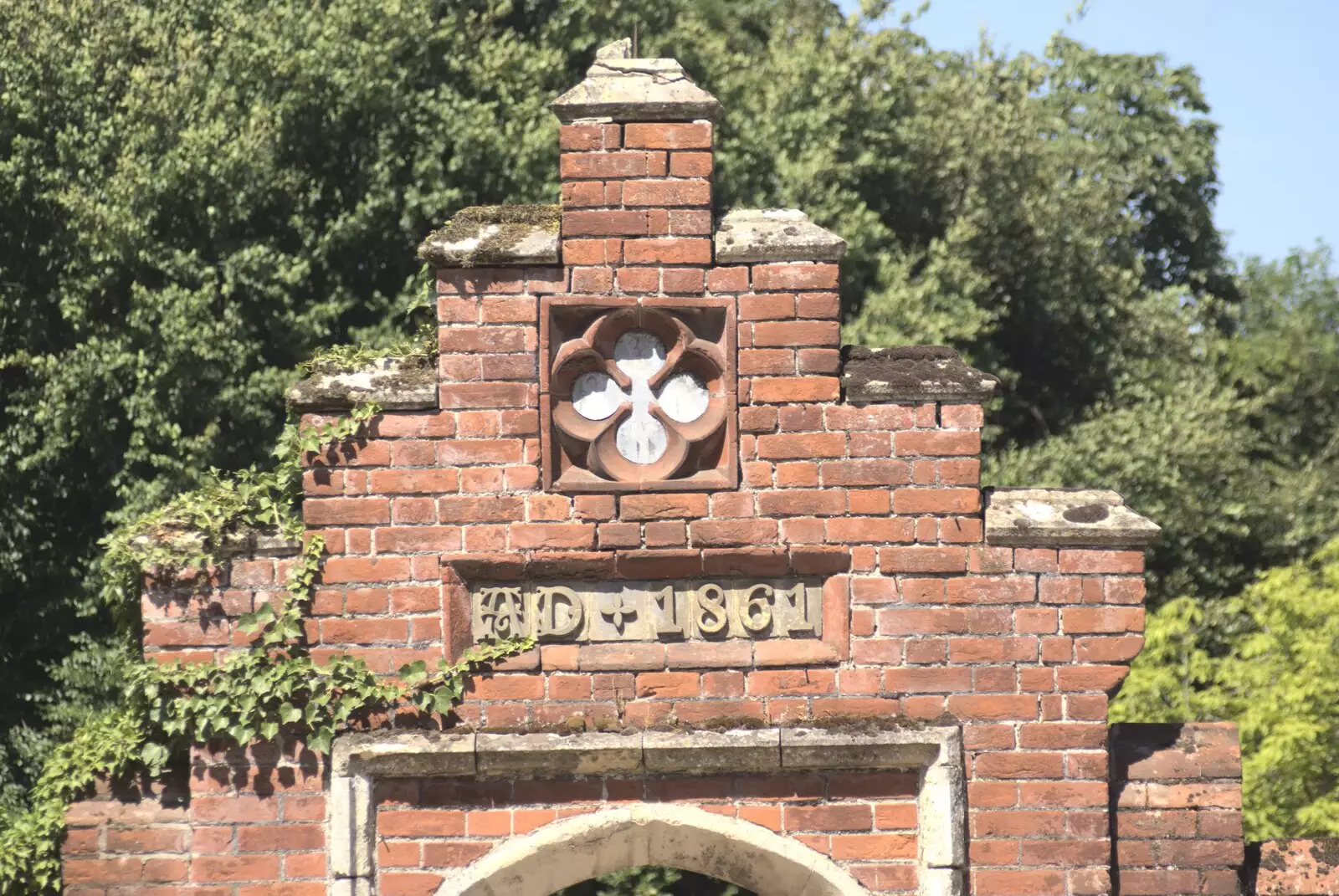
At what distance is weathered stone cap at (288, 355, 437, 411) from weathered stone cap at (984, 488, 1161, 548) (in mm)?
1917

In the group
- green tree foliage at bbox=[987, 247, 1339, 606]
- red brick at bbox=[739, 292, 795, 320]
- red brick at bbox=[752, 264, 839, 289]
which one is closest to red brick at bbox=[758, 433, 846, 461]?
red brick at bbox=[739, 292, 795, 320]

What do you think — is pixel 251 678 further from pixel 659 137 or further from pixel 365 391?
pixel 659 137

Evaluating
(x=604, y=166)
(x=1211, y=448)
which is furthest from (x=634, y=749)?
(x=1211, y=448)

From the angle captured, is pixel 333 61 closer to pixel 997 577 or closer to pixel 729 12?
pixel 729 12

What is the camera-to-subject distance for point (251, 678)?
5410 millimetres

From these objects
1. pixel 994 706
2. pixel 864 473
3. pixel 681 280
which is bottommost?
pixel 994 706

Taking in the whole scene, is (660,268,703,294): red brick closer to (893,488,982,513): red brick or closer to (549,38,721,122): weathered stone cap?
(549,38,721,122): weathered stone cap

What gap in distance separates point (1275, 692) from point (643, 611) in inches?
367

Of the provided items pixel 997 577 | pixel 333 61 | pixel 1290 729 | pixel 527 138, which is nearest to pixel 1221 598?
pixel 1290 729

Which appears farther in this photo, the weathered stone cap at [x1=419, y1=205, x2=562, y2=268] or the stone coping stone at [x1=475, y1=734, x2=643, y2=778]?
the weathered stone cap at [x1=419, y1=205, x2=562, y2=268]

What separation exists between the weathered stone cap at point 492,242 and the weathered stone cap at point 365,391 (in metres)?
0.39

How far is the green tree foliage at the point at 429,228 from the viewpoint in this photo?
13.8 metres

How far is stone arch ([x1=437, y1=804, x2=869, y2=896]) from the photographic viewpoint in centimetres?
543

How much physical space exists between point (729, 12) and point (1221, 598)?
1019cm
